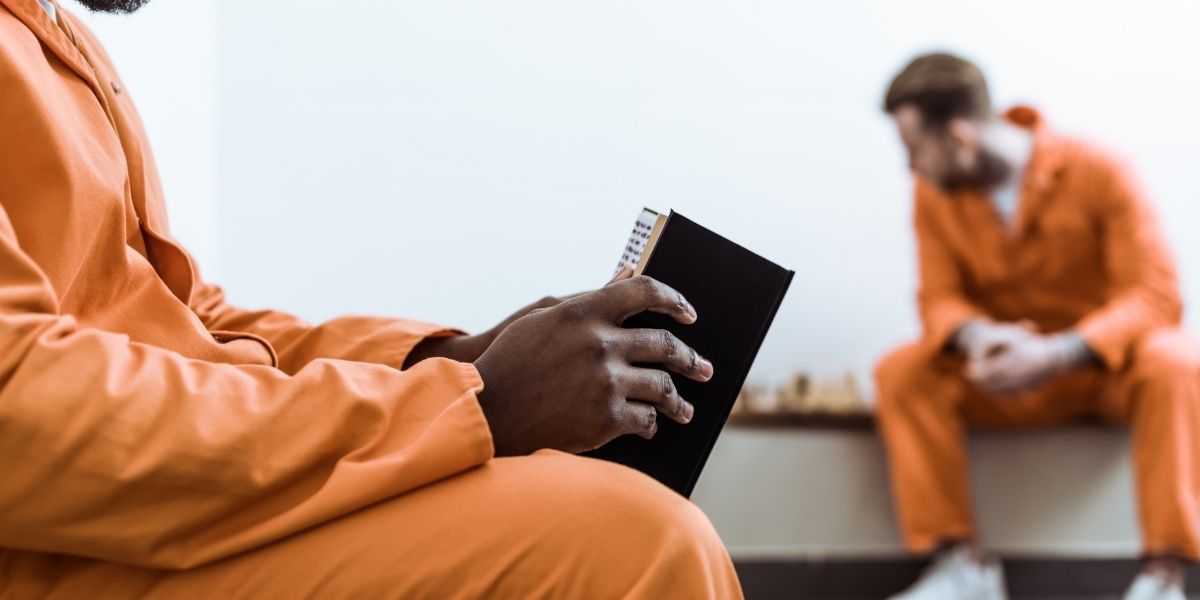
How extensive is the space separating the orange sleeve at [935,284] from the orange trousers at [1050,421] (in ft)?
0.24

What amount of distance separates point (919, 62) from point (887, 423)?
2.86ft

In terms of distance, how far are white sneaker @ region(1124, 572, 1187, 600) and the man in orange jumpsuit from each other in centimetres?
13

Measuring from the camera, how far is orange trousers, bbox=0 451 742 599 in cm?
63

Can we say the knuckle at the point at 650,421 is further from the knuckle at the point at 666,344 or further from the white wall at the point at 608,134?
the white wall at the point at 608,134

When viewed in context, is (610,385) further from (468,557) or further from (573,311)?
(468,557)

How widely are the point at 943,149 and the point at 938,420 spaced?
652 mm

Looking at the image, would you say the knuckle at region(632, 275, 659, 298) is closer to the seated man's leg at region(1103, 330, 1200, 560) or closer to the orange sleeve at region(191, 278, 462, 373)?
the orange sleeve at region(191, 278, 462, 373)

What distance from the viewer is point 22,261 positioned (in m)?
0.62

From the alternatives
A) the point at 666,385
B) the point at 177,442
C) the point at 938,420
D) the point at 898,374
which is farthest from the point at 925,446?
the point at 177,442

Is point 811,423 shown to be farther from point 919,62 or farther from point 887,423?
point 919,62

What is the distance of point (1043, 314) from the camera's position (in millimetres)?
2885

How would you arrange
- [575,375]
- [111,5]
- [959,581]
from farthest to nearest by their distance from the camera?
[959,581] < [111,5] < [575,375]

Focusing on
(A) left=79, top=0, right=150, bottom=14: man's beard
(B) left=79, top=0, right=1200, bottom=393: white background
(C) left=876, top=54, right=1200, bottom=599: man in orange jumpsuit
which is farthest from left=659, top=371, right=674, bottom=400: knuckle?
(C) left=876, top=54, right=1200, bottom=599: man in orange jumpsuit

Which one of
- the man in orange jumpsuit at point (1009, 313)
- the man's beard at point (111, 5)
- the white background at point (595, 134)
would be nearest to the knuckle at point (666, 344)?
the man's beard at point (111, 5)
